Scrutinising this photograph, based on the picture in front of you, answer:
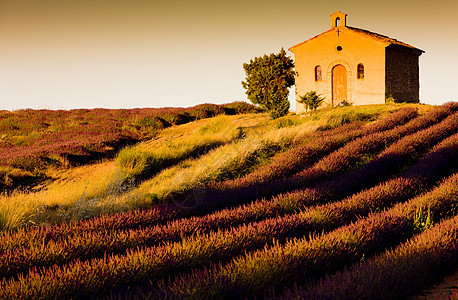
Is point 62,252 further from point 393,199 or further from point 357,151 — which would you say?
point 357,151

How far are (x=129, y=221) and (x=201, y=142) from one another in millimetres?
7024

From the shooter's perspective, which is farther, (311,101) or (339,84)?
(339,84)

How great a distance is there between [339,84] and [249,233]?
18.9 metres

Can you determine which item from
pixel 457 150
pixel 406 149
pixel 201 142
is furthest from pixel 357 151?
pixel 201 142

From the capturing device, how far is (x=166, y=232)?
4.16m

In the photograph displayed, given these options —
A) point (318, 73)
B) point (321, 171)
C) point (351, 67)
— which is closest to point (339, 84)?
point (351, 67)

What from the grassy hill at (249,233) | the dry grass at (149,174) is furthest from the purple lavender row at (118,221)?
the dry grass at (149,174)

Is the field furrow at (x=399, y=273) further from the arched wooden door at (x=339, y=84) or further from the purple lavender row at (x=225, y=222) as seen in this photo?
the arched wooden door at (x=339, y=84)

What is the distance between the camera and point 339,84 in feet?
69.7

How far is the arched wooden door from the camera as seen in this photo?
21.1 meters

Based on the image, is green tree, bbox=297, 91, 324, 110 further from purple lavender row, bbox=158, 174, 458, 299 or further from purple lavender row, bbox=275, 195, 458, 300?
purple lavender row, bbox=275, 195, 458, 300

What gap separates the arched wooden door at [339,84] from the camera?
830 inches

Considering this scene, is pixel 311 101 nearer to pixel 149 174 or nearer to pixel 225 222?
pixel 149 174

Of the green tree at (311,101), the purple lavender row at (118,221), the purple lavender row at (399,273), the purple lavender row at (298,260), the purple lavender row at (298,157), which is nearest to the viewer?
the purple lavender row at (399,273)
